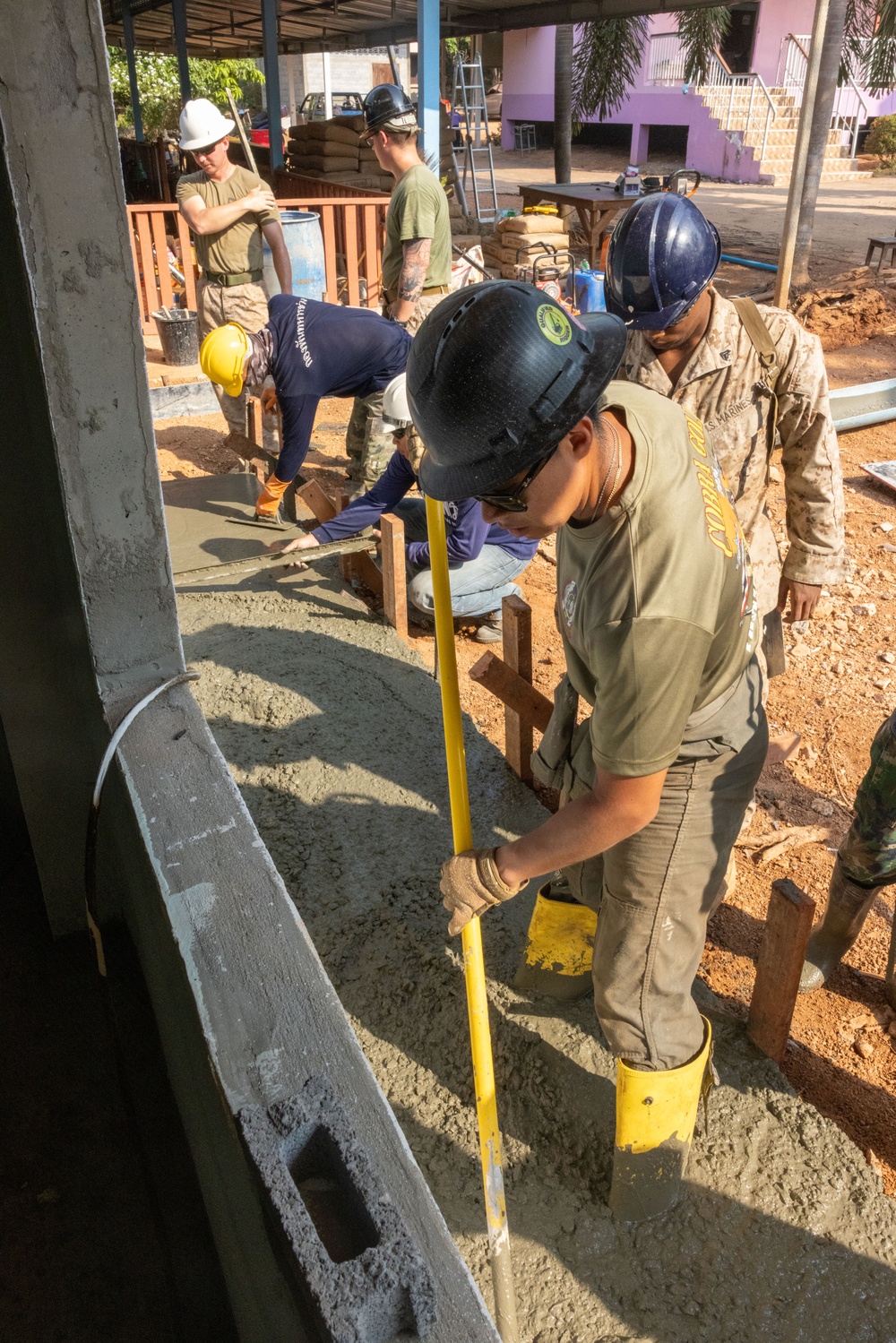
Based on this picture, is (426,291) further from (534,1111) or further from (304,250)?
(534,1111)

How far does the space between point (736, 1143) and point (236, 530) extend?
452cm

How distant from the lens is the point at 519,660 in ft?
12.0

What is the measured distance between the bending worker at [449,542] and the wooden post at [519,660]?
2.65ft

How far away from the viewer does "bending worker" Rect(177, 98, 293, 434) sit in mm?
6434

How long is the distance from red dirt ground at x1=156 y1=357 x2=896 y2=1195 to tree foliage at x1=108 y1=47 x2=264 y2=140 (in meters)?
25.2

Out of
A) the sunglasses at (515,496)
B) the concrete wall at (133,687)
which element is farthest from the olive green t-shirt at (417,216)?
the sunglasses at (515,496)

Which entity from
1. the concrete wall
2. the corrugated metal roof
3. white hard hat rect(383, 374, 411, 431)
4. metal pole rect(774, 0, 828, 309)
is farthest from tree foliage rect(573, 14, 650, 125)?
the concrete wall

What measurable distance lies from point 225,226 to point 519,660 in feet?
14.8

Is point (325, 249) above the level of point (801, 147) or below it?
below

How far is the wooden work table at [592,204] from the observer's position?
45.1 ft

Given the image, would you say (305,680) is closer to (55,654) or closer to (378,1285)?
(55,654)

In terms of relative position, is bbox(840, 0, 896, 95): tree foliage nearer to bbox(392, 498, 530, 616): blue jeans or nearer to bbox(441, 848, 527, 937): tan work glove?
bbox(392, 498, 530, 616): blue jeans

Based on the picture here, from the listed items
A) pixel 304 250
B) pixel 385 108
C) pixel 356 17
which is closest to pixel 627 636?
pixel 385 108

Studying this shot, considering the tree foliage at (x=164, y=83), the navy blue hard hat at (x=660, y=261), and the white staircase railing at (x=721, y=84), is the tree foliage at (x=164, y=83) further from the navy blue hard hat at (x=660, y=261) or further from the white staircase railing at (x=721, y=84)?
the navy blue hard hat at (x=660, y=261)
